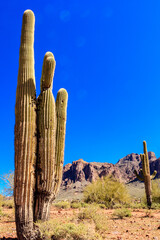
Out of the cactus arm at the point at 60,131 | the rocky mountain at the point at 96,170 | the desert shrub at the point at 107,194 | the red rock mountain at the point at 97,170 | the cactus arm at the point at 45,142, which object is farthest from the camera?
the red rock mountain at the point at 97,170

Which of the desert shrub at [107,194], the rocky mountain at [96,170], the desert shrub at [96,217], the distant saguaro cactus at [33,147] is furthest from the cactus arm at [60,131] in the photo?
the rocky mountain at [96,170]

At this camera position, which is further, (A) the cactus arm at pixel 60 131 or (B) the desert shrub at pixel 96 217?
(B) the desert shrub at pixel 96 217

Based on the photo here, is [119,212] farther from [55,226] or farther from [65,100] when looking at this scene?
[65,100]

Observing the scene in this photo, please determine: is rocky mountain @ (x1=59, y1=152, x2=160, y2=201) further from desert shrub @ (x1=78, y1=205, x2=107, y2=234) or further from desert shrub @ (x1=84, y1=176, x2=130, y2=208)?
desert shrub @ (x1=78, y1=205, x2=107, y2=234)

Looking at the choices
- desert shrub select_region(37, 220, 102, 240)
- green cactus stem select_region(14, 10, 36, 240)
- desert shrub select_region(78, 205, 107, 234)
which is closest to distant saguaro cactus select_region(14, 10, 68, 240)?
green cactus stem select_region(14, 10, 36, 240)

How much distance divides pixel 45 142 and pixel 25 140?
1.96 feet

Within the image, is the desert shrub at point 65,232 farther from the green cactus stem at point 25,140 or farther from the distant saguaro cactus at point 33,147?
the green cactus stem at point 25,140

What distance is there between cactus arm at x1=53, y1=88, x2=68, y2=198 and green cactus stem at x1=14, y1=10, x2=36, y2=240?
98 centimetres

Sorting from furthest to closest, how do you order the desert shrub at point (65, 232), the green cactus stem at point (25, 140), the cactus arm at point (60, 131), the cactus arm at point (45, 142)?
the cactus arm at point (60, 131), the cactus arm at point (45, 142), the green cactus stem at point (25, 140), the desert shrub at point (65, 232)

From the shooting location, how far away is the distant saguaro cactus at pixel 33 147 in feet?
18.9

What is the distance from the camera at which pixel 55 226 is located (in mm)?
5758

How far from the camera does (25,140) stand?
603 centimetres

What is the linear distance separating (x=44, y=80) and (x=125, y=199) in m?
17.3

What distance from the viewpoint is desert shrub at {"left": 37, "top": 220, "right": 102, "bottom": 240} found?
5.48m
